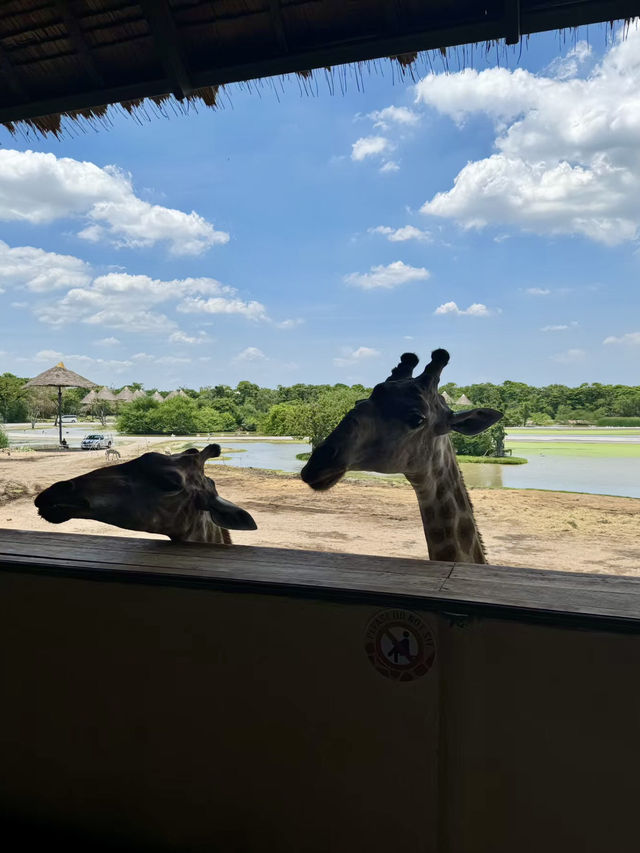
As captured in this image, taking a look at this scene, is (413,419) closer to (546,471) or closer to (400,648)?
(400,648)

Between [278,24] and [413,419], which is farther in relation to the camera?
[278,24]

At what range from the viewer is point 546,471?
1228 centimetres

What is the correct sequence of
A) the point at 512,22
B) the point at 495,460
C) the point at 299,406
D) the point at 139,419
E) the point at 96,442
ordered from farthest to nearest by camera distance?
the point at 96,442
the point at 139,419
the point at 495,460
the point at 299,406
the point at 512,22

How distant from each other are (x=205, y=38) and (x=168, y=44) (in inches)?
5.1

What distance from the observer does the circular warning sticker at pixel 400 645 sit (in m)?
0.62

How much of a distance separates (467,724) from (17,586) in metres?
0.65

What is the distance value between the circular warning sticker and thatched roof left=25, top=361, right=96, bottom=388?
52.2 ft

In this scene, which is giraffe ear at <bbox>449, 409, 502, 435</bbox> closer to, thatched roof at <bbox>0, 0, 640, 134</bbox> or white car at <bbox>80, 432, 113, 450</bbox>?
thatched roof at <bbox>0, 0, 640, 134</bbox>

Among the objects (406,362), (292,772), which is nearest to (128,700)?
(292,772)

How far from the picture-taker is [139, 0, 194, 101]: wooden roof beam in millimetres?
1367

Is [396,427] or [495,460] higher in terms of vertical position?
[396,427]

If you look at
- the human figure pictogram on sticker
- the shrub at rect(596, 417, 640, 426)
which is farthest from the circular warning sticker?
the shrub at rect(596, 417, 640, 426)

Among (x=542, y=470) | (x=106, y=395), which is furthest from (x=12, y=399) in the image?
(x=542, y=470)

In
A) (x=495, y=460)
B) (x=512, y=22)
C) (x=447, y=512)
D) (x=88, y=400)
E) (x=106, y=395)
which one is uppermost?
(x=512, y=22)
